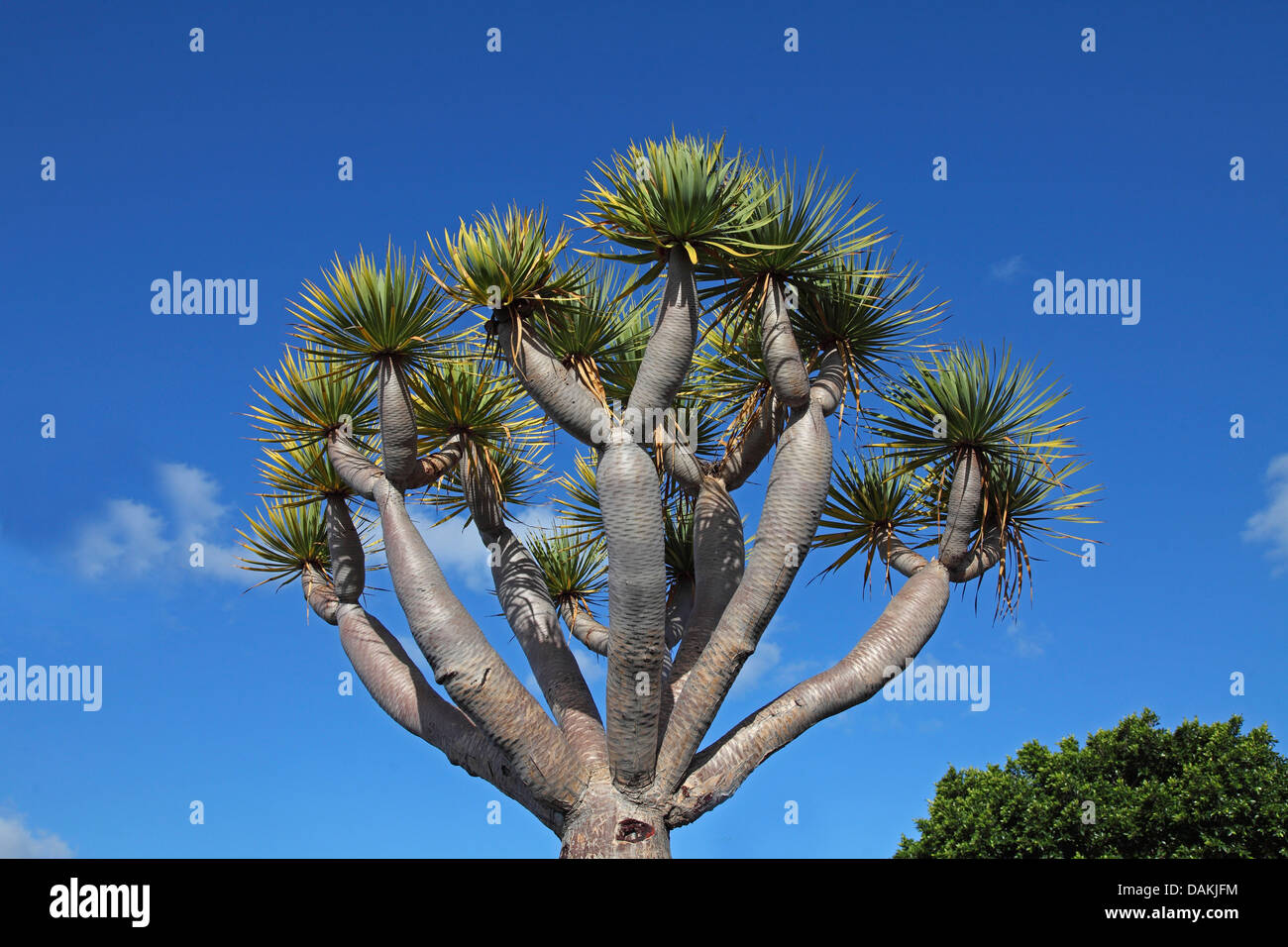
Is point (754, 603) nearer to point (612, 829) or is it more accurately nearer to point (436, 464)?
point (612, 829)

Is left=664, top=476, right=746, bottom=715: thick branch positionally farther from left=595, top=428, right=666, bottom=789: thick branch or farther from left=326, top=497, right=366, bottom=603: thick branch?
left=326, top=497, right=366, bottom=603: thick branch

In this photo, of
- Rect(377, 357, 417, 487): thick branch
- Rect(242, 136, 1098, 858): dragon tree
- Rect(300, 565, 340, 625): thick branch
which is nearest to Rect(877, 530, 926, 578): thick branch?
Rect(242, 136, 1098, 858): dragon tree

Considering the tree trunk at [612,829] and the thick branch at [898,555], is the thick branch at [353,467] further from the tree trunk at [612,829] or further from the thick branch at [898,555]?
the thick branch at [898,555]

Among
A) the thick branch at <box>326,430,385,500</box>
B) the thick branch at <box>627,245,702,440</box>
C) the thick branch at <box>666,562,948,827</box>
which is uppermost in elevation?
the thick branch at <box>627,245,702,440</box>

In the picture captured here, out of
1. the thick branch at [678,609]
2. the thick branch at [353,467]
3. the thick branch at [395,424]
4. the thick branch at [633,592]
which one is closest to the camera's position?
the thick branch at [633,592]

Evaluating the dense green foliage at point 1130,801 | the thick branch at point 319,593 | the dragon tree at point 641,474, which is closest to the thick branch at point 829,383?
the dragon tree at point 641,474

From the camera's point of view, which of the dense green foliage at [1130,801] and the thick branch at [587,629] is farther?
the dense green foliage at [1130,801]

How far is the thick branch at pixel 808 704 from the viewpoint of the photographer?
7.96 metres

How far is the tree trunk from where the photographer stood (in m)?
7.58

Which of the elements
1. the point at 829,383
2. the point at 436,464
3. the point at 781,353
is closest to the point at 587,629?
the point at 436,464

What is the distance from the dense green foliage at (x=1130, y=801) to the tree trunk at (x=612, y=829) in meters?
6.50

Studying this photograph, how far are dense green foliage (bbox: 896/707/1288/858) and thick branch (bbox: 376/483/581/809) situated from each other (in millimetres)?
7095

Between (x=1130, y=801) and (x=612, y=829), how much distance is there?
26.3 feet
